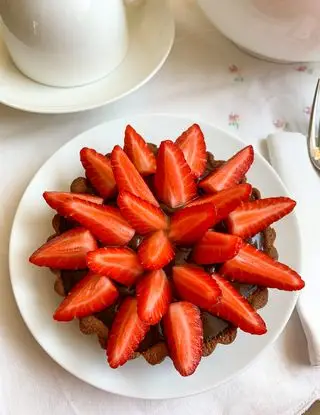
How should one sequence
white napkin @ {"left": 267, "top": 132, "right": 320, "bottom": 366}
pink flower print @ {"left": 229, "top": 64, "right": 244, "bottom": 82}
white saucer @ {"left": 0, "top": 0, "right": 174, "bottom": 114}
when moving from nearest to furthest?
white napkin @ {"left": 267, "top": 132, "right": 320, "bottom": 366}, white saucer @ {"left": 0, "top": 0, "right": 174, "bottom": 114}, pink flower print @ {"left": 229, "top": 64, "right": 244, "bottom": 82}

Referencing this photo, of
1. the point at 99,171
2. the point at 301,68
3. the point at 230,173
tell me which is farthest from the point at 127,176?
the point at 301,68

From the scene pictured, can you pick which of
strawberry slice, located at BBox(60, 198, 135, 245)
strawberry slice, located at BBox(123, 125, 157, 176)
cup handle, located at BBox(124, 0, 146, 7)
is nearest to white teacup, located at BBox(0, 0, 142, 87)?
cup handle, located at BBox(124, 0, 146, 7)

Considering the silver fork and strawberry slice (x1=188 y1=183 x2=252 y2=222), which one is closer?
strawberry slice (x1=188 y1=183 x2=252 y2=222)

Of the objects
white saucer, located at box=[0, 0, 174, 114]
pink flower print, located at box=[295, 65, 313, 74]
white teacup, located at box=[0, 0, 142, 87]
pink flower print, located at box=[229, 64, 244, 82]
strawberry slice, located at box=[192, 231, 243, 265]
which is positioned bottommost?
strawberry slice, located at box=[192, 231, 243, 265]

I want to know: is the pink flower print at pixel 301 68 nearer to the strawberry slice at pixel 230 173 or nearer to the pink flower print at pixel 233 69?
the pink flower print at pixel 233 69

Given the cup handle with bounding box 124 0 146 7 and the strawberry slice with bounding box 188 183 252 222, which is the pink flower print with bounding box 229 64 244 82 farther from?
the strawberry slice with bounding box 188 183 252 222

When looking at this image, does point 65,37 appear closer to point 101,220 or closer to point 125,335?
point 101,220
